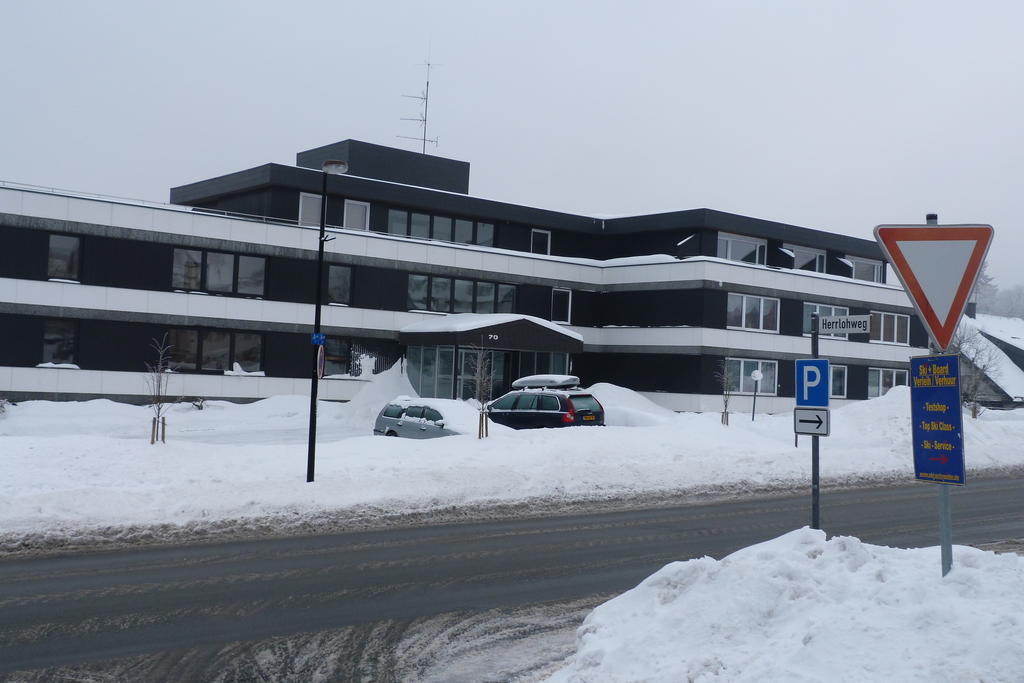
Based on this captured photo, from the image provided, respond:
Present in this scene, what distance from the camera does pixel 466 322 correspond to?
37594 mm

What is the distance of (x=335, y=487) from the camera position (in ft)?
51.5

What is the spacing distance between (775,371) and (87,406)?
2992 centimetres

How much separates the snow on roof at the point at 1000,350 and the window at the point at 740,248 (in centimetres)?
2229

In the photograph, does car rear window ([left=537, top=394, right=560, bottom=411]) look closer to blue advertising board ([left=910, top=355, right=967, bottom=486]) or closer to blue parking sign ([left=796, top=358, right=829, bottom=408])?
blue parking sign ([left=796, top=358, right=829, bottom=408])

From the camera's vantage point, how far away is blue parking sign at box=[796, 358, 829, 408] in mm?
11078

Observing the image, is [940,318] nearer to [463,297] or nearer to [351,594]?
[351,594]

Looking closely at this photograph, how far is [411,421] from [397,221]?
19.1 m

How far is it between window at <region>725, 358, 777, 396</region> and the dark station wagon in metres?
17.5

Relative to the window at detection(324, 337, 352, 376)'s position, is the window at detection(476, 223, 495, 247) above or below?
above

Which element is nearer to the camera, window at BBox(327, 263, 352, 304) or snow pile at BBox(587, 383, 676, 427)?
window at BBox(327, 263, 352, 304)

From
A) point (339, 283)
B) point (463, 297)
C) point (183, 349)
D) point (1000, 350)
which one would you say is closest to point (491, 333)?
point (463, 297)

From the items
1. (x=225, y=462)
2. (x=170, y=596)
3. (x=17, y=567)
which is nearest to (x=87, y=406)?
(x=225, y=462)

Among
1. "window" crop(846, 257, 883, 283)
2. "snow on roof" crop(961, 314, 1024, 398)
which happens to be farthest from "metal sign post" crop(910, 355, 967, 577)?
"snow on roof" crop(961, 314, 1024, 398)

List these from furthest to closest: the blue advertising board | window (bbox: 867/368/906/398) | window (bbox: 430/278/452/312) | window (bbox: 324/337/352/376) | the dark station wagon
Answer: window (bbox: 867/368/906/398), window (bbox: 430/278/452/312), window (bbox: 324/337/352/376), the dark station wagon, the blue advertising board
